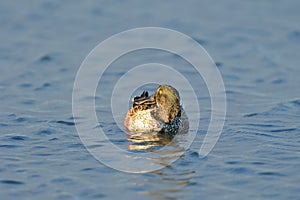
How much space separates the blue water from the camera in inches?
424

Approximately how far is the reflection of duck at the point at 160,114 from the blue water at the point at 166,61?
40cm

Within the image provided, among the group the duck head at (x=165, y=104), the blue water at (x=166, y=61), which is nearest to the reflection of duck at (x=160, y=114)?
the duck head at (x=165, y=104)

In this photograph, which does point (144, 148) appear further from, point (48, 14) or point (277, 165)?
point (48, 14)

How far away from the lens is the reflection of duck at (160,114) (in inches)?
509

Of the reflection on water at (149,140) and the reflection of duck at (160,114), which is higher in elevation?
the reflection of duck at (160,114)

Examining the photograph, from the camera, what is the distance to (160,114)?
13.0m

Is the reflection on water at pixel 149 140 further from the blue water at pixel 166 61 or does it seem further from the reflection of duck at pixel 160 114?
the blue water at pixel 166 61

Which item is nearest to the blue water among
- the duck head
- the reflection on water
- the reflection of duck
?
the reflection on water

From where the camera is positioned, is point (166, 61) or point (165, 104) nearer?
point (165, 104)

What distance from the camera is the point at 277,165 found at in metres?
11.5

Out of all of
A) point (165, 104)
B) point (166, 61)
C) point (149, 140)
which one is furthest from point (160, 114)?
point (166, 61)

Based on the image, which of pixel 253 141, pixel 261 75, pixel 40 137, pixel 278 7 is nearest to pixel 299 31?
pixel 278 7

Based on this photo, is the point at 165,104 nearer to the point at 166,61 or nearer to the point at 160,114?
the point at 160,114

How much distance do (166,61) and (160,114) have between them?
4.78 metres
